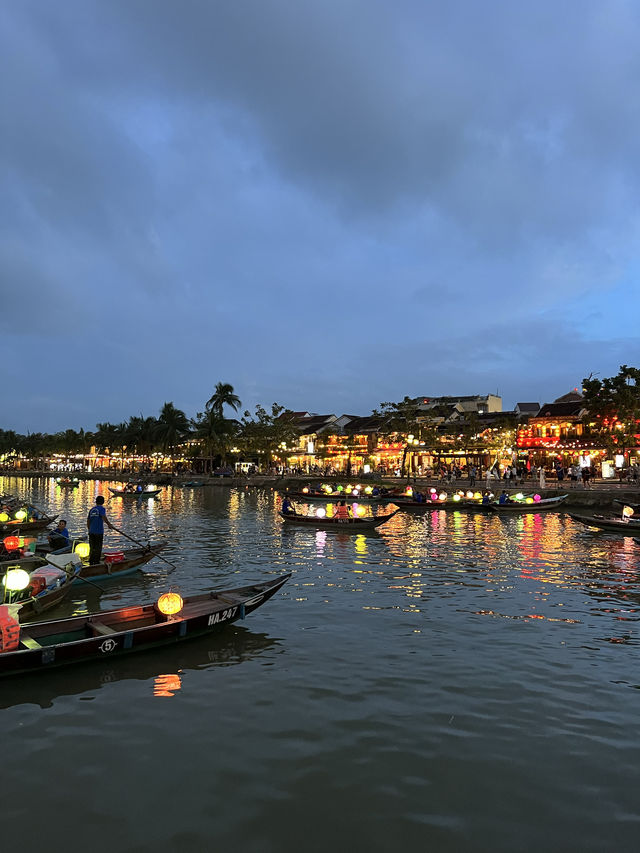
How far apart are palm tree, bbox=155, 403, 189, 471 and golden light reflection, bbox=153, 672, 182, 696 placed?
287ft

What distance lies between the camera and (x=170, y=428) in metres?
94.2

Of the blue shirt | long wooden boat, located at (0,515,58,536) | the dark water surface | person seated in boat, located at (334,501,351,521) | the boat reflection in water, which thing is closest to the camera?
the dark water surface

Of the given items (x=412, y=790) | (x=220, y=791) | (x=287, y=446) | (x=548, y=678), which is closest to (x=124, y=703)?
(x=220, y=791)

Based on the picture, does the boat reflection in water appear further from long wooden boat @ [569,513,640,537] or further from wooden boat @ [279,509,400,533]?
long wooden boat @ [569,513,640,537]

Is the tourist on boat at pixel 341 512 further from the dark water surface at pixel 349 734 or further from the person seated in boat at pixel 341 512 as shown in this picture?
the dark water surface at pixel 349 734

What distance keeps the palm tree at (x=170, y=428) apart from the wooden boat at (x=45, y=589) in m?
81.5

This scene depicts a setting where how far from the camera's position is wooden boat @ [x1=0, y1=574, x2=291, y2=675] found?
878 cm

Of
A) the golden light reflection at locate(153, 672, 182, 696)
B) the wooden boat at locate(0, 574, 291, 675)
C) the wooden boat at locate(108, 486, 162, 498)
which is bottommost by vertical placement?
Result: the wooden boat at locate(108, 486, 162, 498)

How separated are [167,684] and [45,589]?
539cm

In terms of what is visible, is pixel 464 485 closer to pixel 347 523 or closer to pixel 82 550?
pixel 347 523

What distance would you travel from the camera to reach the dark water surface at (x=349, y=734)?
5.52 meters

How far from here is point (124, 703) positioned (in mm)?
8320

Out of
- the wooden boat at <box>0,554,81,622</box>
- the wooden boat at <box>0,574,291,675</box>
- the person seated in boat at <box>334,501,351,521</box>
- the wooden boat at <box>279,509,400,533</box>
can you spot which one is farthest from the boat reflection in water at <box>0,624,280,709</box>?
the person seated in boat at <box>334,501,351,521</box>

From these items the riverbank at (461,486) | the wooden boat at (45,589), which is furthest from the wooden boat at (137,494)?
the wooden boat at (45,589)
